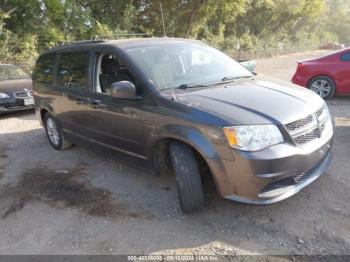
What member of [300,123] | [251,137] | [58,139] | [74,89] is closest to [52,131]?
[58,139]

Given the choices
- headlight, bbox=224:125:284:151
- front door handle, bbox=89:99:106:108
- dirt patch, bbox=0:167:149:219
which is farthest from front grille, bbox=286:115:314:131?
front door handle, bbox=89:99:106:108

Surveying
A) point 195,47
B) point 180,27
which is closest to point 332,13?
point 180,27

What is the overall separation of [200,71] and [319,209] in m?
1.99

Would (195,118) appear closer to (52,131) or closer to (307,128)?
(307,128)

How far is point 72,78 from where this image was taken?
5004mm

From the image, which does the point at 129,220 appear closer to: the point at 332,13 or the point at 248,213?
the point at 248,213

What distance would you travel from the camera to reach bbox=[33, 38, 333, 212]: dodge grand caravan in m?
3.11

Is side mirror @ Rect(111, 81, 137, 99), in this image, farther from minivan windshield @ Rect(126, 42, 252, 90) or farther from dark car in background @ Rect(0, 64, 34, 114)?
dark car in background @ Rect(0, 64, 34, 114)

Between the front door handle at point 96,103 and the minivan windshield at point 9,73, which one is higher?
the front door handle at point 96,103

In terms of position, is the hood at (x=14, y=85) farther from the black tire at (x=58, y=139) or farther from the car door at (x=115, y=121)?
the car door at (x=115, y=121)

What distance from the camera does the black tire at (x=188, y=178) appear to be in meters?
3.40

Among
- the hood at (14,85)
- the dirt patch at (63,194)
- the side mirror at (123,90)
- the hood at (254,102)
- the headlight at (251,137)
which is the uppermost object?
the side mirror at (123,90)

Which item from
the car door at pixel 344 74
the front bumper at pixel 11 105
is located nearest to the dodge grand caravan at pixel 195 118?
the front bumper at pixel 11 105

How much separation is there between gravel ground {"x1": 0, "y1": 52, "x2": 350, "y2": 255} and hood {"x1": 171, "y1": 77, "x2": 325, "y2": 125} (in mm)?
973
